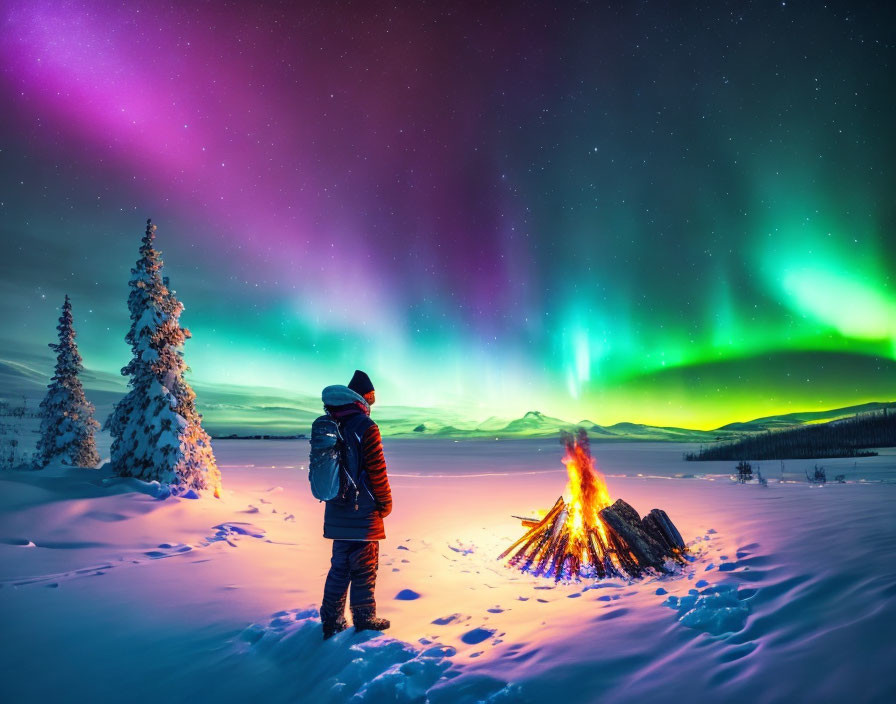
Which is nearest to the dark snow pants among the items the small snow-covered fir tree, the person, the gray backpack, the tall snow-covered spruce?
the person

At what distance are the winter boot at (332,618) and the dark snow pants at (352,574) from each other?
2 cm

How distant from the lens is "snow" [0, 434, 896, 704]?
366 cm

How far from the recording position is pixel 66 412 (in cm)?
2159

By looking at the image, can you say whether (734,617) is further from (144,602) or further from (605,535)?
(144,602)

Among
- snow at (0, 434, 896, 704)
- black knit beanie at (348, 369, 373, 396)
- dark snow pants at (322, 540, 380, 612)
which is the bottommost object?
snow at (0, 434, 896, 704)

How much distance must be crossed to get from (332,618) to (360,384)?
250 cm

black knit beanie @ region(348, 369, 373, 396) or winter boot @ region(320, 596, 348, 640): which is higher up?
black knit beanie @ region(348, 369, 373, 396)

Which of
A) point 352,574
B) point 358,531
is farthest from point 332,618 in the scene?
point 358,531

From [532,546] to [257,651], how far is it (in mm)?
5115

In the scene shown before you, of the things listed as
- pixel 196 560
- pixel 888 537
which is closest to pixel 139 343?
pixel 196 560

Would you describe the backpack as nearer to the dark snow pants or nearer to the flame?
the dark snow pants

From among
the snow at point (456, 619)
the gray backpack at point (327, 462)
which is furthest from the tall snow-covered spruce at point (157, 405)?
the gray backpack at point (327, 462)

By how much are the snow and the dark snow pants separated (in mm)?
367

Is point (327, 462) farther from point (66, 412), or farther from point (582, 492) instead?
point (66, 412)
